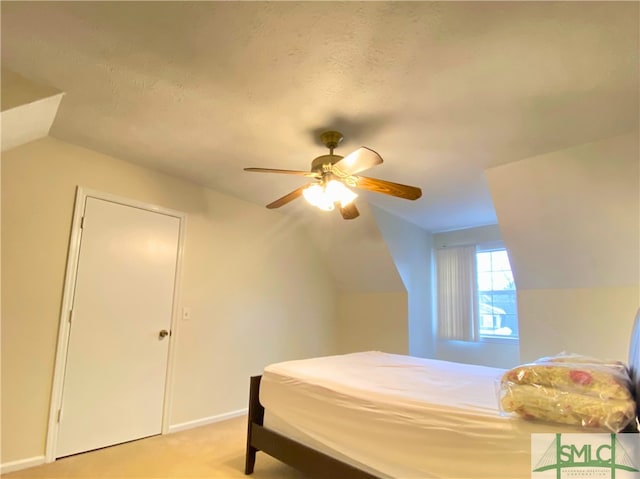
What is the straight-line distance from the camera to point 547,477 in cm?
140

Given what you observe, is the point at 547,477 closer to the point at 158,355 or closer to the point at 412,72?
the point at 412,72

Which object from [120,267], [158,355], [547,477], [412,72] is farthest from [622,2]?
[158,355]

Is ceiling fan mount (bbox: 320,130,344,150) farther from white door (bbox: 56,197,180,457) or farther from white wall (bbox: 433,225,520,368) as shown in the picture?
white wall (bbox: 433,225,520,368)

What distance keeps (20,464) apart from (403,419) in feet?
8.45

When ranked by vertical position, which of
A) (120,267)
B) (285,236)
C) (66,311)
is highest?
(285,236)

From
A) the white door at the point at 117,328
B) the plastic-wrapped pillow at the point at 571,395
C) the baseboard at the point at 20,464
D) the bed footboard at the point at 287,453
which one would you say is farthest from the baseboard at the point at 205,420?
the plastic-wrapped pillow at the point at 571,395

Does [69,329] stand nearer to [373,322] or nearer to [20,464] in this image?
[20,464]

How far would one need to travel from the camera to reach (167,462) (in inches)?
101

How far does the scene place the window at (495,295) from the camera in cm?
435

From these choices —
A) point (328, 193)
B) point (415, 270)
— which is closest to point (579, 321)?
point (415, 270)

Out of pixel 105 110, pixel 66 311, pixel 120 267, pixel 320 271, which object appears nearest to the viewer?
pixel 105 110

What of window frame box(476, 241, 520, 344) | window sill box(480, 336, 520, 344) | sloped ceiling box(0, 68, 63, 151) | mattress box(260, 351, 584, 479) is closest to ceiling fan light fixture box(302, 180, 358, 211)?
mattress box(260, 351, 584, 479)

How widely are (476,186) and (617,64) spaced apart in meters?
1.67

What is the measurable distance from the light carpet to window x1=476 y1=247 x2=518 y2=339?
309 centimetres
